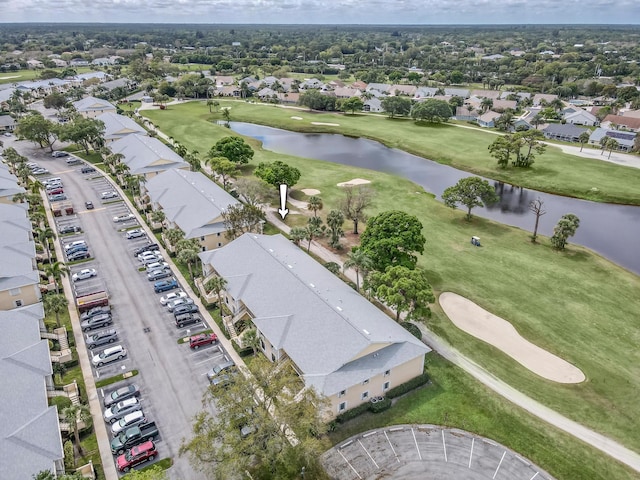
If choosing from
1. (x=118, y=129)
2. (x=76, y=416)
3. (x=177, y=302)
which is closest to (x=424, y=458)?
(x=76, y=416)

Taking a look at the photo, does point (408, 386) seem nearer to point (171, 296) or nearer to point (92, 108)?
point (171, 296)

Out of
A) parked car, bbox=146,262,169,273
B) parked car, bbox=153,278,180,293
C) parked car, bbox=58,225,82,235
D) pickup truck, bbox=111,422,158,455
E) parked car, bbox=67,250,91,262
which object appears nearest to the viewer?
pickup truck, bbox=111,422,158,455

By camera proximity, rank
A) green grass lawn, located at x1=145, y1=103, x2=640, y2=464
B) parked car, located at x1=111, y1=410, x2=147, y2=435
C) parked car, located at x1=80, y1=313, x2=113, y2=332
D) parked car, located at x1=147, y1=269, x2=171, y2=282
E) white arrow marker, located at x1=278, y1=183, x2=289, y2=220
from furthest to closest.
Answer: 1. white arrow marker, located at x1=278, y1=183, x2=289, y2=220
2. parked car, located at x1=147, y1=269, x2=171, y2=282
3. parked car, located at x1=80, y1=313, x2=113, y2=332
4. green grass lawn, located at x1=145, y1=103, x2=640, y2=464
5. parked car, located at x1=111, y1=410, x2=147, y2=435

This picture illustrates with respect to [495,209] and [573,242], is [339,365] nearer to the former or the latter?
[573,242]

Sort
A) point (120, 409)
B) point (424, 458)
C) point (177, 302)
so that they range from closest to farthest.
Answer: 1. point (424, 458)
2. point (120, 409)
3. point (177, 302)

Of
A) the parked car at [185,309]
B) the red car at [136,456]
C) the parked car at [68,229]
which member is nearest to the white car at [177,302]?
the parked car at [185,309]

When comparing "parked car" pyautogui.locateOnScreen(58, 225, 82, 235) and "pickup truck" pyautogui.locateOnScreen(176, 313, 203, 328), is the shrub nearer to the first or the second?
"pickup truck" pyautogui.locateOnScreen(176, 313, 203, 328)

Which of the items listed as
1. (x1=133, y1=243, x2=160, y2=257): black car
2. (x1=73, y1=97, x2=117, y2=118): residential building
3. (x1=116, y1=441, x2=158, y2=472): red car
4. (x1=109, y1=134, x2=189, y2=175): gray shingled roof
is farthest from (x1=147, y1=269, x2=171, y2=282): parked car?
(x1=73, y1=97, x2=117, y2=118): residential building
